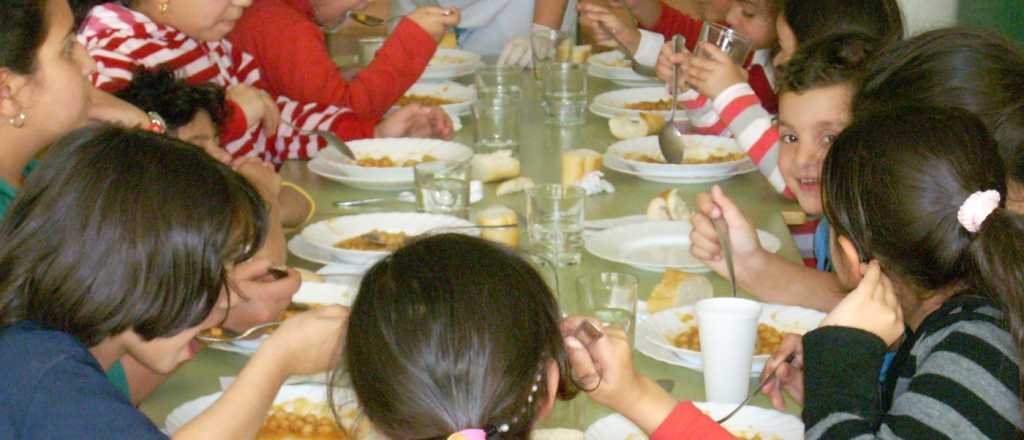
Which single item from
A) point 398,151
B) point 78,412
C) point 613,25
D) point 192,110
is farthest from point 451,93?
point 78,412

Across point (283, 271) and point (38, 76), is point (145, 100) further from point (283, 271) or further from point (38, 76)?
point (283, 271)

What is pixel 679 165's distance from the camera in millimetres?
2350

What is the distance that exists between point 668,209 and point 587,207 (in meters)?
0.17

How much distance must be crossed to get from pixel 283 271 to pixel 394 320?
62 cm

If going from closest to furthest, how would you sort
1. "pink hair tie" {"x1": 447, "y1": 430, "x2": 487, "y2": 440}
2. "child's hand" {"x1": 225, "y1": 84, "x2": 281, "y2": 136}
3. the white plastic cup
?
"pink hair tie" {"x1": 447, "y1": 430, "x2": 487, "y2": 440}
the white plastic cup
"child's hand" {"x1": 225, "y1": 84, "x2": 281, "y2": 136}

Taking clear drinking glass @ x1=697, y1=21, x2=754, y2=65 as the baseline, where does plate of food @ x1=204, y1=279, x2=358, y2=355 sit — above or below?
below

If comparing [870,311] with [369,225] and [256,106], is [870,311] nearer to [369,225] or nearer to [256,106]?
[369,225]

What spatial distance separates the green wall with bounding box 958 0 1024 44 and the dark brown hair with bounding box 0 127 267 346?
2.66 meters

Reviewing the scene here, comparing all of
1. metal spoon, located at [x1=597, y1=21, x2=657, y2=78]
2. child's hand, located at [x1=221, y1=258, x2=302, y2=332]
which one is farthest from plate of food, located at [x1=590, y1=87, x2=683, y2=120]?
child's hand, located at [x1=221, y1=258, x2=302, y2=332]

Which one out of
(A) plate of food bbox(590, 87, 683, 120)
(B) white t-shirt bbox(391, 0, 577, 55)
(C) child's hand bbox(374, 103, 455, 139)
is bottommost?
(B) white t-shirt bbox(391, 0, 577, 55)

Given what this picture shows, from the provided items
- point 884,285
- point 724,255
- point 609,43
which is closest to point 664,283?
point 724,255

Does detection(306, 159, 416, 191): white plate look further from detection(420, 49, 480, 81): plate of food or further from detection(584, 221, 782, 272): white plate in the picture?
detection(420, 49, 480, 81): plate of food

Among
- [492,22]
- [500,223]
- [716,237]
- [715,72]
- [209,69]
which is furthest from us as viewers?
[492,22]

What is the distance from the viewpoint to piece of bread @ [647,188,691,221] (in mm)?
2076
